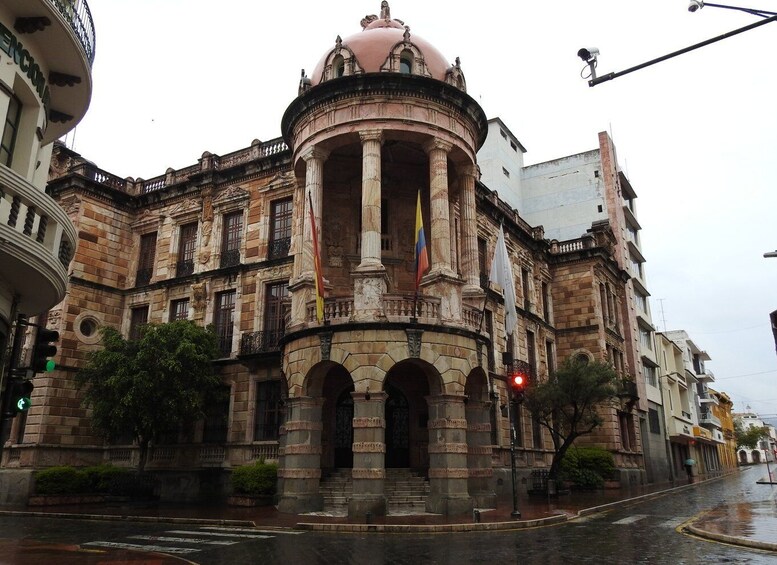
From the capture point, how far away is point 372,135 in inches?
825

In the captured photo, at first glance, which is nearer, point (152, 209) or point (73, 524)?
point (73, 524)

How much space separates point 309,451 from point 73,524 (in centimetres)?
677

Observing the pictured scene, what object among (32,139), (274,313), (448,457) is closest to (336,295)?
(274,313)

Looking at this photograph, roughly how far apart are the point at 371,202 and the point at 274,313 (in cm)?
859

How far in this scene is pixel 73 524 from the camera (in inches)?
678

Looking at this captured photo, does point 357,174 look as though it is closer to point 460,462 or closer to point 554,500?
point 460,462

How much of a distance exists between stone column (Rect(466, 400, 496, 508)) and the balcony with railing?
13.7m

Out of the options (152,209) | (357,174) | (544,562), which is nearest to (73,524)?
(544,562)

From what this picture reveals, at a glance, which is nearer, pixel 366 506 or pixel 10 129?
pixel 10 129

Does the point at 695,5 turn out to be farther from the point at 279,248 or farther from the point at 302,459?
the point at 279,248

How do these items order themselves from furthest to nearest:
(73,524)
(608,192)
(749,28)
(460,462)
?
(608,192)
(460,462)
(73,524)
(749,28)

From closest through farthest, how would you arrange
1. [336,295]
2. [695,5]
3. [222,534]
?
[695,5] → [222,534] → [336,295]

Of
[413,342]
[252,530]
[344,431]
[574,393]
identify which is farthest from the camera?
[574,393]

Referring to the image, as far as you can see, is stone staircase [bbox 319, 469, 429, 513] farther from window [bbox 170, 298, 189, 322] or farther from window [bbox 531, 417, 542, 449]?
window [bbox 531, 417, 542, 449]
